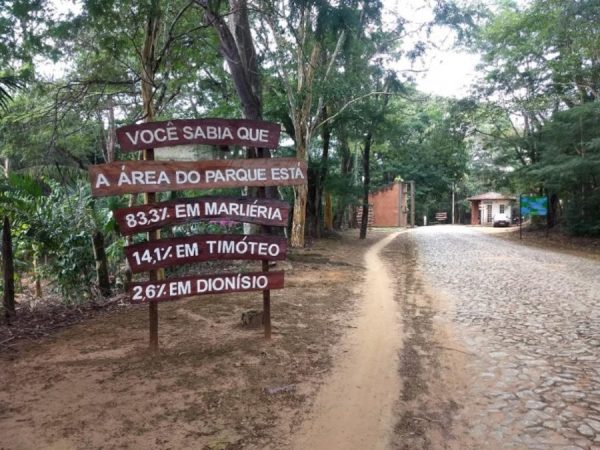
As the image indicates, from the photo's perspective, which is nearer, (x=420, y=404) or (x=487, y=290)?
(x=420, y=404)

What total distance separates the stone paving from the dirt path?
2.30ft

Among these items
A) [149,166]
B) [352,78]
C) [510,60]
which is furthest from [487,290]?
[510,60]

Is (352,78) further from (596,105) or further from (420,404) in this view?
(420,404)

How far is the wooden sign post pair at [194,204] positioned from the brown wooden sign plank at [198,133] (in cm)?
1

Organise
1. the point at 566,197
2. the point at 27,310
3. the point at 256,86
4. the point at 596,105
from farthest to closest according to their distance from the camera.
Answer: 1. the point at 566,197
2. the point at 596,105
3. the point at 256,86
4. the point at 27,310

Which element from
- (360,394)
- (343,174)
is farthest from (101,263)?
(343,174)

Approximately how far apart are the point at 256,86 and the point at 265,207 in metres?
6.36

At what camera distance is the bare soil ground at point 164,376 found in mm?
3500

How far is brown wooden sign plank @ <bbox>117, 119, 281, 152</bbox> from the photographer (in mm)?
5070

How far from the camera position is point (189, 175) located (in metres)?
5.14

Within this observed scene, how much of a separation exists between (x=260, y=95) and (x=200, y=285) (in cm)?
717

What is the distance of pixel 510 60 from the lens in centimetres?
2058

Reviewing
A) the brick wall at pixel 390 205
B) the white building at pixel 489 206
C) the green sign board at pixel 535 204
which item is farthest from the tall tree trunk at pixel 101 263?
the white building at pixel 489 206

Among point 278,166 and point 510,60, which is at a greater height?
point 510,60
